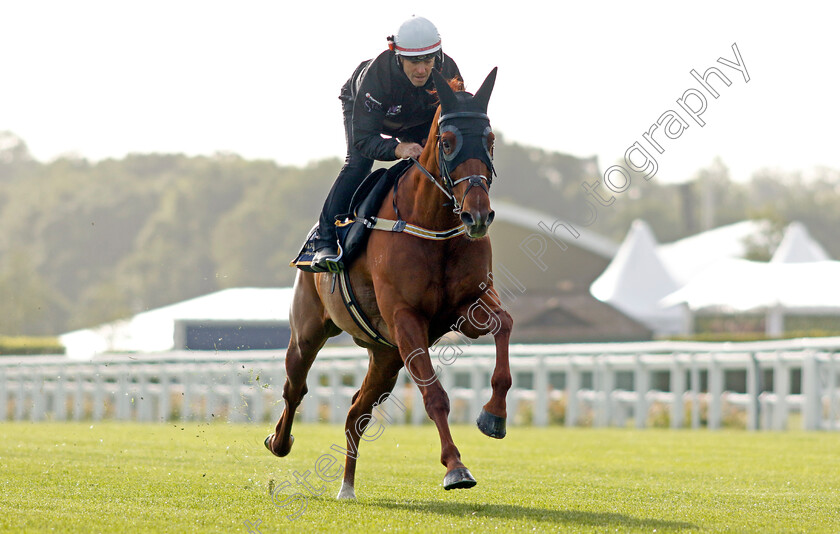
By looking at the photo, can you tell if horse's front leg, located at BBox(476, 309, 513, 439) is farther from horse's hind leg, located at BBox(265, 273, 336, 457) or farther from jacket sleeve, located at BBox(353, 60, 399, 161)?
horse's hind leg, located at BBox(265, 273, 336, 457)

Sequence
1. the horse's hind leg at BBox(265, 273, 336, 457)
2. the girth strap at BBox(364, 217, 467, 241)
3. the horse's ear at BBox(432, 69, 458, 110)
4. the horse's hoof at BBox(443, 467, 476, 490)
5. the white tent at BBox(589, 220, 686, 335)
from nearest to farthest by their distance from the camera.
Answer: the horse's hoof at BBox(443, 467, 476, 490) < the horse's ear at BBox(432, 69, 458, 110) < the girth strap at BBox(364, 217, 467, 241) < the horse's hind leg at BBox(265, 273, 336, 457) < the white tent at BBox(589, 220, 686, 335)

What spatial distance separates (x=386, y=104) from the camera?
711 centimetres

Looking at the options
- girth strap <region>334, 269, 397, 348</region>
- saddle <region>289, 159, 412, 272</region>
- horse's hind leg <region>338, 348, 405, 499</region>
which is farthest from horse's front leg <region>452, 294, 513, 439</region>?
horse's hind leg <region>338, 348, 405, 499</region>

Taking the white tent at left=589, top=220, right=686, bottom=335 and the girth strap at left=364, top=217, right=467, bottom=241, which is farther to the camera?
the white tent at left=589, top=220, right=686, bottom=335

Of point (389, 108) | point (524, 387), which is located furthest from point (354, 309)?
point (524, 387)

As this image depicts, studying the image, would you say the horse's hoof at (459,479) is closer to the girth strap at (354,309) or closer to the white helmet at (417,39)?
the girth strap at (354,309)

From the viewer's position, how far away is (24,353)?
30172 mm

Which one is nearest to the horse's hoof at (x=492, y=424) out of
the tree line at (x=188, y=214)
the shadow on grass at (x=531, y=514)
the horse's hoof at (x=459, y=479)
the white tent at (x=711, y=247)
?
the horse's hoof at (x=459, y=479)

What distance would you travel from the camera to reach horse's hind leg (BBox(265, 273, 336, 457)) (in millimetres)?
7996

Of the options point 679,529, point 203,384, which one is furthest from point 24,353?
point 679,529

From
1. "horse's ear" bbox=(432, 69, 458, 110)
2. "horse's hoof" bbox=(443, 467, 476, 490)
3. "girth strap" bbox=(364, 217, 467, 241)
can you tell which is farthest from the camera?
"girth strap" bbox=(364, 217, 467, 241)

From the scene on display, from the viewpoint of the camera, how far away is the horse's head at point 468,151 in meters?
5.98

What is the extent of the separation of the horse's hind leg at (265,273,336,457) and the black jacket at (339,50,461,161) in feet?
4.31

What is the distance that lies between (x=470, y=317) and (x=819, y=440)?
6.82 meters
